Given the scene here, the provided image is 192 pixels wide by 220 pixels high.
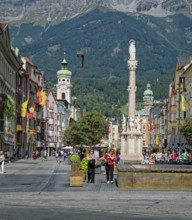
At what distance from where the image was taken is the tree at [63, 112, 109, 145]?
378ft

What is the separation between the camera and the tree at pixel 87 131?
115188 millimetres

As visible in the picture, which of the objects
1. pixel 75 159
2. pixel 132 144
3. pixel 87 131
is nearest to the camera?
pixel 75 159

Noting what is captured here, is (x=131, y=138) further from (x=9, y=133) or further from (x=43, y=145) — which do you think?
(x=43, y=145)

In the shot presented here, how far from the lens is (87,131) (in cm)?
12050

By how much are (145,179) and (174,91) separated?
107 m

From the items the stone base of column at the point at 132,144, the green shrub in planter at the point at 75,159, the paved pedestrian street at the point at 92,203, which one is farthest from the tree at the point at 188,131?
the paved pedestrian street at the point at 92,203

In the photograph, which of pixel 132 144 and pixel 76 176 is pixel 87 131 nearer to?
pixel 132 144

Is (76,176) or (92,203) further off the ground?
(76,176)

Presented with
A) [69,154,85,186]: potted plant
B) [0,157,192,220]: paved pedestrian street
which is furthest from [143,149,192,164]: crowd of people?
[0,157,192,220]: paved pedestrian street

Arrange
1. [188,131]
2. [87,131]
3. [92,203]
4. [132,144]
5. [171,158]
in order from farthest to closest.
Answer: [87,131], [188,131], [171,158], [132,144], [92,203]

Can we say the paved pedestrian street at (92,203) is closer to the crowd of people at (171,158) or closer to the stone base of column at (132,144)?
the crowd of people at (171,158)

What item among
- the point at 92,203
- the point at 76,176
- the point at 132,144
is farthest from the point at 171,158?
the point at 92,203

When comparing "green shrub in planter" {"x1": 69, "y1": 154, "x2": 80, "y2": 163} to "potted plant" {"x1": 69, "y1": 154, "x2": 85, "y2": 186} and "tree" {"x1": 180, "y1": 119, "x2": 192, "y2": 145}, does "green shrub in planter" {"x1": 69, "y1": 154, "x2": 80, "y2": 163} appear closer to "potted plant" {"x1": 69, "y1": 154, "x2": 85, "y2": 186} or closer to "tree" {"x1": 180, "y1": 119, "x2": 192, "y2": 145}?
"potted plant" {"x1": 69, "y1": 154, "x2": 85, "y2": 186}

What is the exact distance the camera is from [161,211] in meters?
20.6
